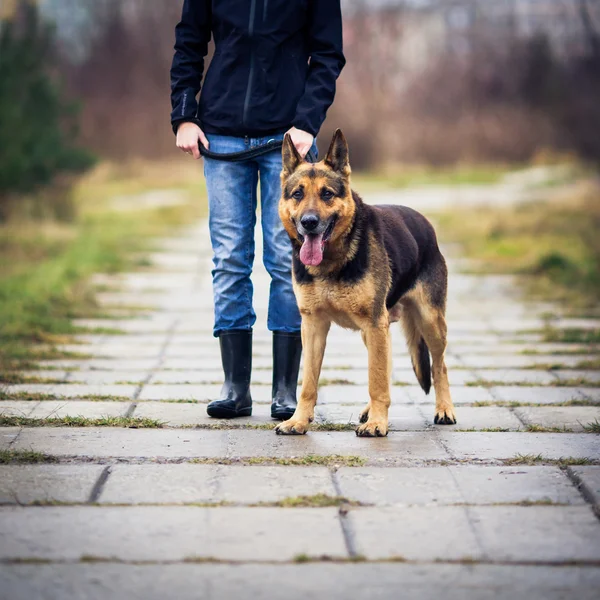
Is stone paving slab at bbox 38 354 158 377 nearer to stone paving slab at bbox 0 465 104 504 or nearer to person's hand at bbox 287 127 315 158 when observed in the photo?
person's hand at bbox 287 127 315 158

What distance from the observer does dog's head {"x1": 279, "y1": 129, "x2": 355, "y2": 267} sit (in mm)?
4828

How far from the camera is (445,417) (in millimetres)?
5168

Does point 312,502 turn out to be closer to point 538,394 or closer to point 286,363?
point 286,363

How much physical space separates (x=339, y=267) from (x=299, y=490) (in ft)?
4.38

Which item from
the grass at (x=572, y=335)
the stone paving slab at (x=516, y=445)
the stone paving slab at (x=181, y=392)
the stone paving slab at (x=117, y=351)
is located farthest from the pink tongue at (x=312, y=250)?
the grass at (x=572, y=335)

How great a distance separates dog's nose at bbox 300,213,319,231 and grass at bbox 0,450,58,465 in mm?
1492

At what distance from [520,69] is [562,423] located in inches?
1025

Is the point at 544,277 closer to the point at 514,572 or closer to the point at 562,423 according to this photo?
the point at 562,423

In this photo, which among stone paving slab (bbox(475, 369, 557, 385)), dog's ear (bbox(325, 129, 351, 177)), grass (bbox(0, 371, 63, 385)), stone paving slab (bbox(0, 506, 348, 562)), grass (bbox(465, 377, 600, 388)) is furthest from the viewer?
stone paving slab (bbox(475, 369, 557, 385))

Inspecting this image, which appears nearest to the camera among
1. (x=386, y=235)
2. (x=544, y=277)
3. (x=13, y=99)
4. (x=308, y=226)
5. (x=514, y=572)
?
(x=514, y=572)

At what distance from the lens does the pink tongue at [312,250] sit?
4.84 metres

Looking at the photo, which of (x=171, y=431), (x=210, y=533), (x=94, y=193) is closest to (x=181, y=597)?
(x=210, y=533)

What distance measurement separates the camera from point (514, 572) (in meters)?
3.13

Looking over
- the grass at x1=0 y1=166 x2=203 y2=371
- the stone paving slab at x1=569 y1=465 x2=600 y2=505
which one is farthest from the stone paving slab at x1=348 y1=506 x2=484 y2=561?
the grass at x1=0 y1=166 x2=203 y2=371
